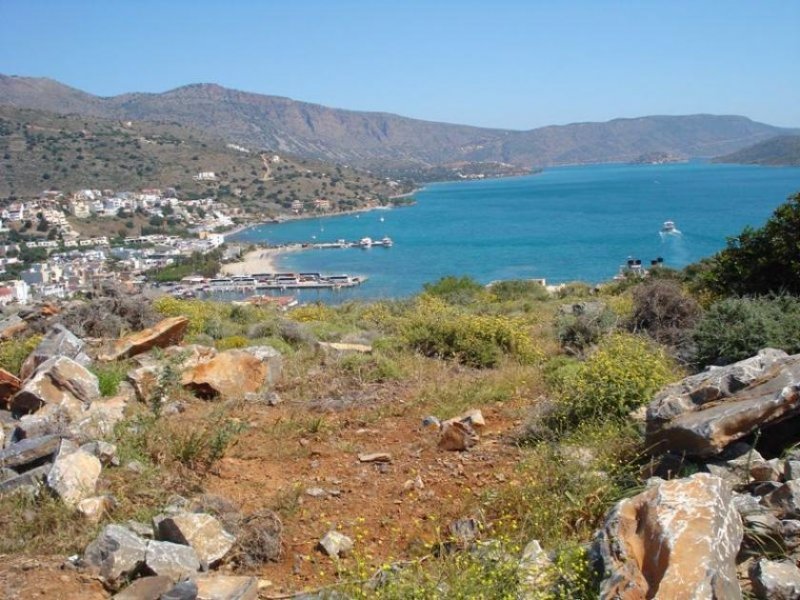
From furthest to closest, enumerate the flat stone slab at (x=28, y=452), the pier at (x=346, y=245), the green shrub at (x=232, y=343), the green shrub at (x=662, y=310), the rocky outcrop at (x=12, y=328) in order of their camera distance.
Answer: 1. the pier at (x=346, y=245)
2. the rocky outcrop at (x=12, y=328)
3. the green shrub at (x=232, y=343)
4. the green shrub at (x=662, y=310)
5. the flat stone slab at (x=28, y=452)

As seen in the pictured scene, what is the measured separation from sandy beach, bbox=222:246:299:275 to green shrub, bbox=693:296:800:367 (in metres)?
62.3

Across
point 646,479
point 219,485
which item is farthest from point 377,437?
point 646,479

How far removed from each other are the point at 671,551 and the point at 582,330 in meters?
7.10

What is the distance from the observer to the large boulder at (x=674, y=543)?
2.90m

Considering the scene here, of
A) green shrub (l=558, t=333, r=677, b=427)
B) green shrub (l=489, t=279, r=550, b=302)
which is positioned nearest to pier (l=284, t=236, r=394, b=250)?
green shrub (l=489, t=279, r=550, b=302)

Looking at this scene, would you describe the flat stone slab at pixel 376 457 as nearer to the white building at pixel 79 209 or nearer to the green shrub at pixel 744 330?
the green shrub at pixel 744 330

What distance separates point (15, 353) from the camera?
29.7 feet

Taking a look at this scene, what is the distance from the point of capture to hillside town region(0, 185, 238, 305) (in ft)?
192

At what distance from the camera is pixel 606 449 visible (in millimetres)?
5121

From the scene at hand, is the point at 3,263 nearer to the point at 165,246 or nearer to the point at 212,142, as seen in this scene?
the point at 165,246

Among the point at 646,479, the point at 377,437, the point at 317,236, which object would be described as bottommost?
the point at 317,236

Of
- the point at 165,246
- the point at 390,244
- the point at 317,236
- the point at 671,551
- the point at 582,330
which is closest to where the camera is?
the point at 671,551

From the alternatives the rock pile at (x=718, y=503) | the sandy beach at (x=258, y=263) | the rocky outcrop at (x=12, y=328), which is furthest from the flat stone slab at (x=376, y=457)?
the sandy beach at (x=258, y=263)

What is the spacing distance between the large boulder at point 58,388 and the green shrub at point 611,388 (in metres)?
4.62
